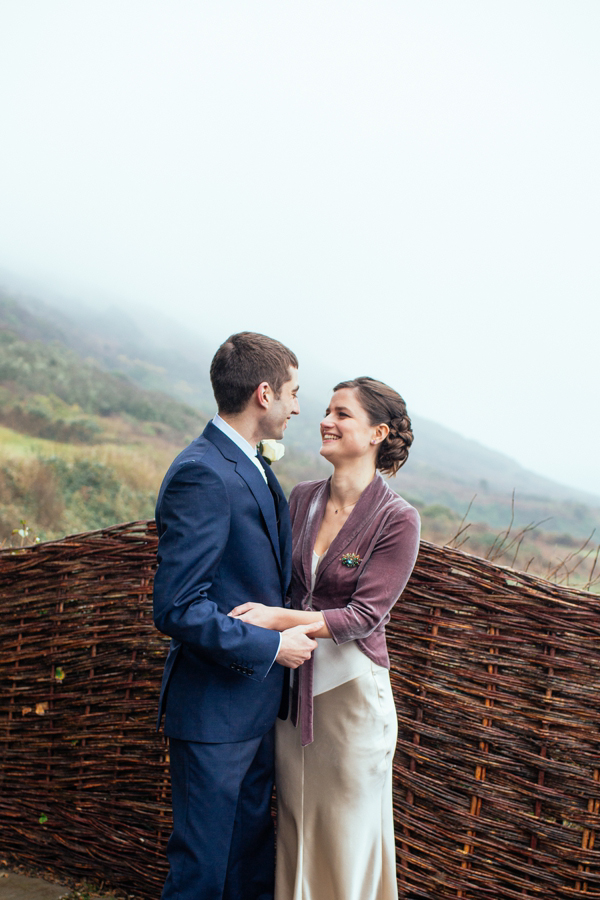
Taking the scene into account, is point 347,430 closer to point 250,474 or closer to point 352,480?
point 352,480

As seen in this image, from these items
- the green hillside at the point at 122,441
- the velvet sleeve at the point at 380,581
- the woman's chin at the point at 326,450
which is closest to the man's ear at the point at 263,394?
the woman's chin at the point at 326,450

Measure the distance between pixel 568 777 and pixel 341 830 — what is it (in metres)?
1.07

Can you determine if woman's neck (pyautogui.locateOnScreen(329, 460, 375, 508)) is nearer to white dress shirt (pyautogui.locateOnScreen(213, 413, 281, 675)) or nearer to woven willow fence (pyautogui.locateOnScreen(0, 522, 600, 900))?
white dress shirt (pyautogui.locateOnScreen(213, 413, 281, 675))

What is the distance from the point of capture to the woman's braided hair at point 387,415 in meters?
2.55

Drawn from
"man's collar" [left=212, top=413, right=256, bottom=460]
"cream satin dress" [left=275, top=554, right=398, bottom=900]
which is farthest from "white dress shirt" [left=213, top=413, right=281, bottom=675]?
"cream satin dress" [left=275, top=554, right=398, bottom=900]

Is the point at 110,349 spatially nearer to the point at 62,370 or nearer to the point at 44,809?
the point at 62,370

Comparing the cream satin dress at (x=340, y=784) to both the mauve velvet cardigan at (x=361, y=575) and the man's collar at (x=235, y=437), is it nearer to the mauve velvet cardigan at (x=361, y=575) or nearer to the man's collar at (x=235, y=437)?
the mauve velvet cardigan at (x=361, y=575)

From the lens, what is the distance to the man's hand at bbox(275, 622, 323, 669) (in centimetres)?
220

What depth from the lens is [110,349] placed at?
1998cm

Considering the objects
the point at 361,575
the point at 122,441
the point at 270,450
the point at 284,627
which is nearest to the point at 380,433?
the point at 270,450

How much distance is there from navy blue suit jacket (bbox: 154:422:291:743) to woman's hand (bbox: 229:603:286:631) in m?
0.05

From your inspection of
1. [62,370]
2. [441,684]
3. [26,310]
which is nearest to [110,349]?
[26,310]

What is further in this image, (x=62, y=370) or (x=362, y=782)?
(x=62, y=370)

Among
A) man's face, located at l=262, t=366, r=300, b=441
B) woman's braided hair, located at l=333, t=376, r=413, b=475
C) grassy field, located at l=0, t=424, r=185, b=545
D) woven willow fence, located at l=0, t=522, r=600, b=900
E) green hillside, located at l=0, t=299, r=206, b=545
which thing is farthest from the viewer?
green hillside, located at l=0, t=299, r=206, b=545
